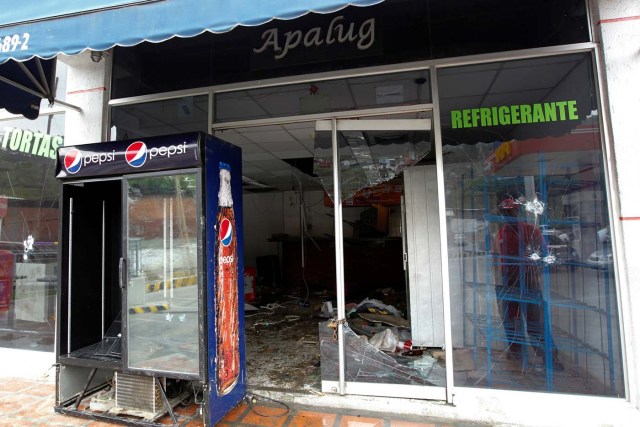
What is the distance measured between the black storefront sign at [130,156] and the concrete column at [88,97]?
0.86 m

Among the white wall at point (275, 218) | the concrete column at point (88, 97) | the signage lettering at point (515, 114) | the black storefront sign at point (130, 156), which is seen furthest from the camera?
the white wall at point (275, 218)

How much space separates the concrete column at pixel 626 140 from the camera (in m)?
2.71

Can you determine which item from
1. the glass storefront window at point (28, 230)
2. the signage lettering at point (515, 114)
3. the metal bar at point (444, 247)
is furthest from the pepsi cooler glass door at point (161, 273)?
the signage lettering at point (515, 114)

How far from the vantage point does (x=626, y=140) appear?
109 inches

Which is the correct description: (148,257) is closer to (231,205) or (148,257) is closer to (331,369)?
(231,205)

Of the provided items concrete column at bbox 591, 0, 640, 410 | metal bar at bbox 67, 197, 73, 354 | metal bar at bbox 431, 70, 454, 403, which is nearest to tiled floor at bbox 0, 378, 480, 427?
metal bar at bbox 431, 70, 454, 403

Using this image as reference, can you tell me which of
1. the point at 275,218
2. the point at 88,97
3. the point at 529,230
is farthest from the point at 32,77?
the point at 275,218

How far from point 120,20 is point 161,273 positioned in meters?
1.94

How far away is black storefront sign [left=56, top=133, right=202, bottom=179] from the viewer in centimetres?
277

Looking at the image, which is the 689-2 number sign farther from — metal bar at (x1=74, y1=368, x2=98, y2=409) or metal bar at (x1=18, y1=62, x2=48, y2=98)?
metal bar at (x1=74, y1=368, x2=98, y2=409)

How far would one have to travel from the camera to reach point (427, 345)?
12.7 ft

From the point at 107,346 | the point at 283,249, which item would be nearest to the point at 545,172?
the point at 107,346

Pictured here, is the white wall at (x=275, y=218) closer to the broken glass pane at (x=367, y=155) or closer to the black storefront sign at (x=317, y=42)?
the broken glass pane at (x=367, y=155)

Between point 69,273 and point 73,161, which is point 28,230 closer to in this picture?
point 69,273
